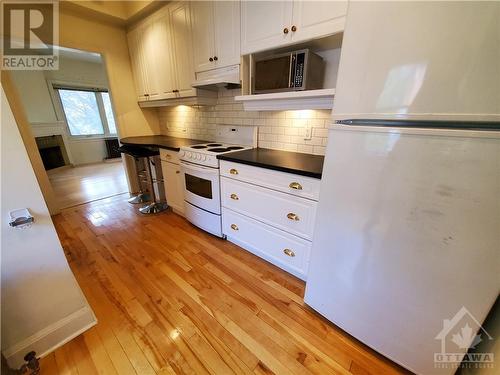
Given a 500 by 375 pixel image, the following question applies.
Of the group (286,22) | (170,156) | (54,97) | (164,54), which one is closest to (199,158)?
(170,156)

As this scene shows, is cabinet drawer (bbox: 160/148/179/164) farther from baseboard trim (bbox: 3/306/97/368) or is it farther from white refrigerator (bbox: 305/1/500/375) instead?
white refrigerator (bbox: 305/1/500/375)

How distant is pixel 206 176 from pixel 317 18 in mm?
1490

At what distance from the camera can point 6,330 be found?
0.98 m

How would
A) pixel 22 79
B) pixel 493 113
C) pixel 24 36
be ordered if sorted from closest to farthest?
1. pixel 493 113
2. pixel 24 36
3. pixel 22 79

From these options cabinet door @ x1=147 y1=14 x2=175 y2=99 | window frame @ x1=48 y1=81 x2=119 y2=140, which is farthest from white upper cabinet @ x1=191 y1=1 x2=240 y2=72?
window frame @ x1=48 y1=81 x2=119 y2=140

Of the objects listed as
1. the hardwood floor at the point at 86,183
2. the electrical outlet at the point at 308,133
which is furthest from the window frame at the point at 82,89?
the electrical outlet at the point at 308,133

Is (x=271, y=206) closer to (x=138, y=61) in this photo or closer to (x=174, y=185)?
(x=174, y=185)

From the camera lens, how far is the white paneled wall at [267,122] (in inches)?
70.5

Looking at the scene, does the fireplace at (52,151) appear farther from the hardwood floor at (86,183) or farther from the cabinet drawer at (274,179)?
the cabinet drawer at (274,179)

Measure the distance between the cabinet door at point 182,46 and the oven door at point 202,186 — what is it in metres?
Result: 0.91

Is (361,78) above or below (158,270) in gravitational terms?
above

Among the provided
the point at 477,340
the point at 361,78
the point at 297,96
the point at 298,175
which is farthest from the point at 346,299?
the point at 297,96

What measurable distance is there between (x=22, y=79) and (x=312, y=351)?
6847 millimetres

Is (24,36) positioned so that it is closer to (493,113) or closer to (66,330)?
(66,330)
